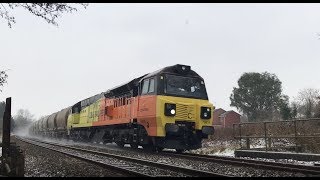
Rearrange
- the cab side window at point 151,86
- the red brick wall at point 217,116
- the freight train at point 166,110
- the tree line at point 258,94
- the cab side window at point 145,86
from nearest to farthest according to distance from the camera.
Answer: the freight train at point 166,110
the cab side window at point 151,86
the cab side window at point 145,86
the tree line at point 258,94
the red brick wall at point 217,116

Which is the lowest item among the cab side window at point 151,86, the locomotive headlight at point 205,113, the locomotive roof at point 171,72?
the locomotive headlight at point 205,113

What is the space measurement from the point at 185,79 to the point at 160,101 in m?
1.95

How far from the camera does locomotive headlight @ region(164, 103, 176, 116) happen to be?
48.2 ft

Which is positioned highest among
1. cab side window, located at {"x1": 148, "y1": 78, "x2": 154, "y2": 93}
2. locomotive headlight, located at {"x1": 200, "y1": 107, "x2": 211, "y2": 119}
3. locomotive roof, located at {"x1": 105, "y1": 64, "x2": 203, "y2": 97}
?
locomotive roof, located at {"x1": 105, "y1": 64, "x2": 203, "y2": 97}

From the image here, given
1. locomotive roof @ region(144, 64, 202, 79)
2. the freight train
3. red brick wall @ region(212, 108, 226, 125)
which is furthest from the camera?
red brick wall @ region(212, 108, 226, 125)

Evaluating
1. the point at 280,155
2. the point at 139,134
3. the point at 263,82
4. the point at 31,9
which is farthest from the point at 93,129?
→ the point at 263,82

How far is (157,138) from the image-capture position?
15.3 m

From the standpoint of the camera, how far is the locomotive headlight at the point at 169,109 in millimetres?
14695

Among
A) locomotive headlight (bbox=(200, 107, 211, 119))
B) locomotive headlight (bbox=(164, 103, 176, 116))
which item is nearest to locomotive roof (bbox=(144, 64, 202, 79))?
locomotive headlight (bbox=(164, 103, 176, 116))

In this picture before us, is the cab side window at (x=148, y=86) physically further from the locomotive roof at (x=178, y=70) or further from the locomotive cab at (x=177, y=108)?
the locomotive roof at (x=178, y=70)

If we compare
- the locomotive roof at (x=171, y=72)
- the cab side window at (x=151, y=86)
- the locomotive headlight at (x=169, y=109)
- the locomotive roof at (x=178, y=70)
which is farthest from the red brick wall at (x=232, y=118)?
the locomotive headlight at (x=169, y=109)

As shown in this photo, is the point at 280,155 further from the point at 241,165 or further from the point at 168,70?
the point at 168,70

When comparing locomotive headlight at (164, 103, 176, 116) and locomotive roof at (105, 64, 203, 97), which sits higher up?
locomotive roof at (105, 64, 203, 97)

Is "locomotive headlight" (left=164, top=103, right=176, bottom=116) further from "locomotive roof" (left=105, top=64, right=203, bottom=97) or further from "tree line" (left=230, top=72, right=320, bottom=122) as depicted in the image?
"tree line" (left=230, top=72, right=320, bottom=122)
